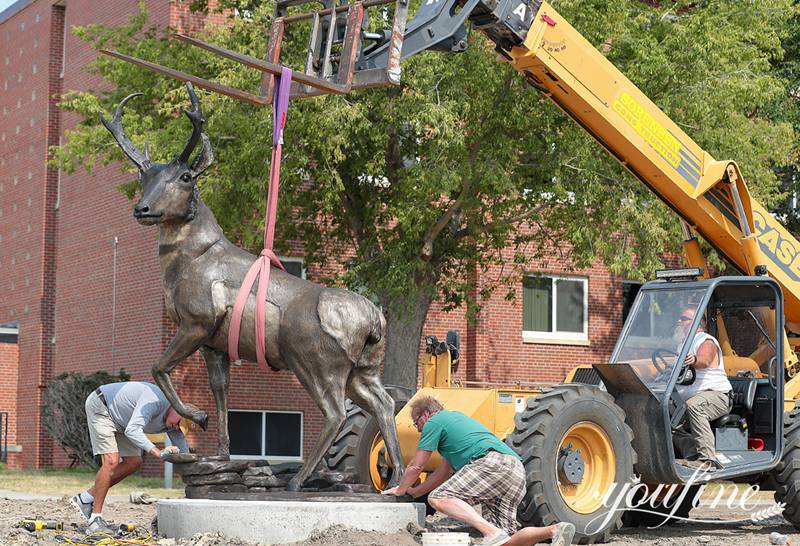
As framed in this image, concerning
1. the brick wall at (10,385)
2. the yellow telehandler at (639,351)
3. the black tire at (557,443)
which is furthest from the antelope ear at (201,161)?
the brick wall at (10,385)

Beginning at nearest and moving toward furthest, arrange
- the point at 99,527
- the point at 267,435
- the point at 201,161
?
1. the point at 201,161
2. the point at 99,527
3. the point at 267,435

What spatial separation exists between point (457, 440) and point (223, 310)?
206cm

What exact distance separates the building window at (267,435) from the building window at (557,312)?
5.44 meters

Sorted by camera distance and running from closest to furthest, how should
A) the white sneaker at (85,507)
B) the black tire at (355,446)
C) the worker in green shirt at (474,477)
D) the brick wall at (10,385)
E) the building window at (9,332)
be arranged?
the worker in green shirt at (474,477)
the white sneaker at (85,507)
the black tire at (355,446)
the brick wall at (10,385)
the building window at (9,332)

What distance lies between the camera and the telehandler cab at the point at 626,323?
35.1 ft

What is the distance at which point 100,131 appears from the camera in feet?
69.0

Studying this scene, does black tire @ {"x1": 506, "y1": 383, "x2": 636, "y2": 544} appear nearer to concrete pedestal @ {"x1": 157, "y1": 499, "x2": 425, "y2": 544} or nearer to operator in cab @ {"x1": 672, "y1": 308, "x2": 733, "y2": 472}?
operator in cab @ {"x1": 672, "y1": 308, "x2": 733, "y2": 472}

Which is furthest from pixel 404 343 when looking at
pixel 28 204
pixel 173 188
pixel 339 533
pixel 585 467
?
pixel 28 204

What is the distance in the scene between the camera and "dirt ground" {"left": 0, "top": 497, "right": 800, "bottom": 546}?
949cm

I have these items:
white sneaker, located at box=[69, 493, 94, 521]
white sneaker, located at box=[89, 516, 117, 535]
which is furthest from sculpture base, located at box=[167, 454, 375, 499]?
white sneaker, located at box=[69, 493, 94, 521]

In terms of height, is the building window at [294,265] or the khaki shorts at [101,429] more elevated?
the building window at [294,265]

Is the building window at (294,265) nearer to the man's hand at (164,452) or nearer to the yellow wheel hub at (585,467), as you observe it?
the man's hand at (164,452)

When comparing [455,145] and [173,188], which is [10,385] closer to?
[455,145]

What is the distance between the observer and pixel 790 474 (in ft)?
41.3
